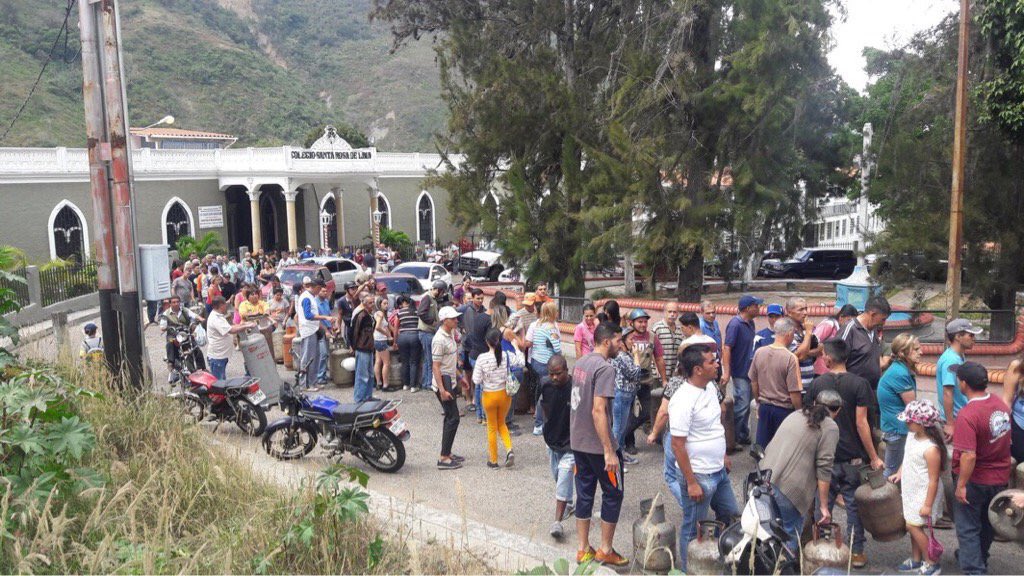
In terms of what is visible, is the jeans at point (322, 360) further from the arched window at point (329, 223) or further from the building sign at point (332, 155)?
the arched window at point (329, 223)

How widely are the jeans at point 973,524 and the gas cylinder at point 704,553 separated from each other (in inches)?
61.2

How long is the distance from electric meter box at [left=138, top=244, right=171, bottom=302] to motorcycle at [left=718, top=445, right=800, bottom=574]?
7.54 metres

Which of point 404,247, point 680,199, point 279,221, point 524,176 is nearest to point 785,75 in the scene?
point 680,199

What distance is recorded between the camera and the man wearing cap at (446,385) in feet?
27.4

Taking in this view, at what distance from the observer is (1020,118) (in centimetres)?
1174

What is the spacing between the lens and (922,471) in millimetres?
5523

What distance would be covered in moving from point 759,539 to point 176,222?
3217 cm

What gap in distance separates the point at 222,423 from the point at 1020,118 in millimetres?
11362

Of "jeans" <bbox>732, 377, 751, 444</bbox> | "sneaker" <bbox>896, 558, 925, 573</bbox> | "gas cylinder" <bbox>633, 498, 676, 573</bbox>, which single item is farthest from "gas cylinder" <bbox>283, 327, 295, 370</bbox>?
"sneaker" <bbox>896, 558, 925, 573</bbox>

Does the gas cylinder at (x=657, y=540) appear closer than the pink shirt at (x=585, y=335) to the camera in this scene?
Yes

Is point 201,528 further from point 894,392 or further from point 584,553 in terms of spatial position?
point 894,392

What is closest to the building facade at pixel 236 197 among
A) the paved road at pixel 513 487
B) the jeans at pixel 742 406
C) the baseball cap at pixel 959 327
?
the paved road at pixel 513 487

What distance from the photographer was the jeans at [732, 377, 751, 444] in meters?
8.65

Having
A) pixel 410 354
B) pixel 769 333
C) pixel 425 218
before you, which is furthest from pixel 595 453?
pixel 425 218
